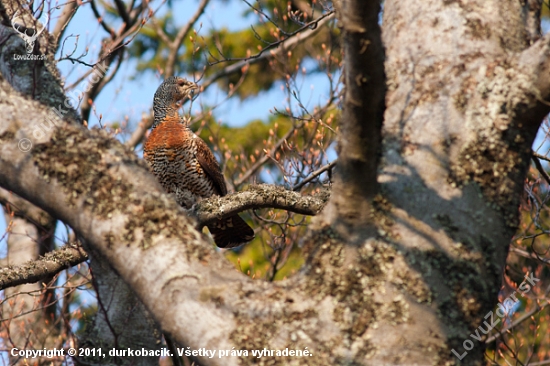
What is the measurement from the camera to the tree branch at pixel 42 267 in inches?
136

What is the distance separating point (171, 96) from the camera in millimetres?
6410

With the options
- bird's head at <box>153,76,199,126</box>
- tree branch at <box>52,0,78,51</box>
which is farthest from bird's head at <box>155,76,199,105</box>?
tree branch at <box>52,0,78,51</box>

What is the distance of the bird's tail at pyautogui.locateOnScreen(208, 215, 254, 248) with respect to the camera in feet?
17.5

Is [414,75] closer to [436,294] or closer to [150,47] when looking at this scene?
[436,294]

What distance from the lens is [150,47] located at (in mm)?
13891

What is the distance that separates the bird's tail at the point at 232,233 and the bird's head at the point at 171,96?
146cm

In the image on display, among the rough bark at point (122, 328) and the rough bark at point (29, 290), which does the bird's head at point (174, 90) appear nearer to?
the rough bark at point (29, 290)

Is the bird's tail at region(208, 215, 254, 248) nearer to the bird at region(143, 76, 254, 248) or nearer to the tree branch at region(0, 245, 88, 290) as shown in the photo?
the bird at region(143, 76, 254, 248)

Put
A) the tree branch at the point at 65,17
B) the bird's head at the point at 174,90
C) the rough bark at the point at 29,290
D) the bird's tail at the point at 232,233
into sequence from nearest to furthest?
the tree branch at the point at 65,17
the bird's tail at the point at 232,233
the bird's head at the point at 174,90
the rough bark at the point at 29,290

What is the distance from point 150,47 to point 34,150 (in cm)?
1241

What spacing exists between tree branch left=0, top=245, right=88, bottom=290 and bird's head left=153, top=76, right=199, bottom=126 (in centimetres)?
269

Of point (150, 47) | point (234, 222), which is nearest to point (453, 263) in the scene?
point (234, 222)

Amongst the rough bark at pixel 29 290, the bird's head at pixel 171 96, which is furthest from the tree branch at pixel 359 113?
the rough bark at pixel 29 290

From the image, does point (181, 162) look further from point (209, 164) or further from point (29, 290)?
point (29, 290)
